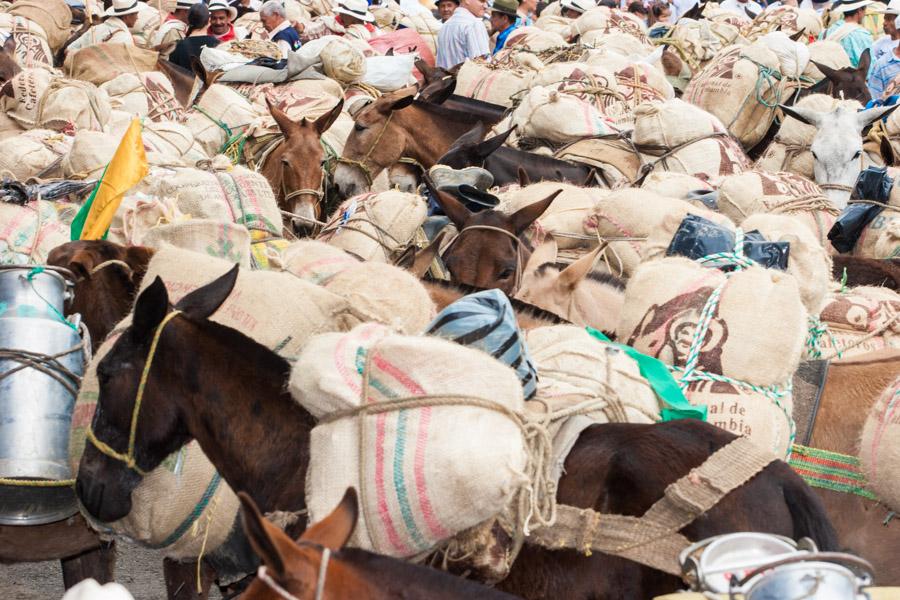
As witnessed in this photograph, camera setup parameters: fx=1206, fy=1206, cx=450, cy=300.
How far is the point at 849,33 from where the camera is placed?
13844 mm

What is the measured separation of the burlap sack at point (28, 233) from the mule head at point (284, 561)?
3435mm

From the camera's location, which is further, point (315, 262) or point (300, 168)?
point (300, 168)

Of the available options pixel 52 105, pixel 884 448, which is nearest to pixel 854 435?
pixel 884 448

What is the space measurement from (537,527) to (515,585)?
29cm

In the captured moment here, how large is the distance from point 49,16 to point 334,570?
45.2ft

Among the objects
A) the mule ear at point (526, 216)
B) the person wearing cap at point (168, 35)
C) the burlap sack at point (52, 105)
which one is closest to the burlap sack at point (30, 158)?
the burlap sack at point (52, 105)

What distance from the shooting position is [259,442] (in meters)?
3.50

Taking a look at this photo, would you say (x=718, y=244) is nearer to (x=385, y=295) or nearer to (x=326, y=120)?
(x=385, y=295)

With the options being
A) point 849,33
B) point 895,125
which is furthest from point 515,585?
point 849,33

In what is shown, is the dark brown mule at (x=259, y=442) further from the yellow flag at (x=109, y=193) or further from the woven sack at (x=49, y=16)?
the woven sack at (x=49, y=16)

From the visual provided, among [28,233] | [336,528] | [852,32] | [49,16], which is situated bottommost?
[49,16]

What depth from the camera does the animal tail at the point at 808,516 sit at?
10.1ft

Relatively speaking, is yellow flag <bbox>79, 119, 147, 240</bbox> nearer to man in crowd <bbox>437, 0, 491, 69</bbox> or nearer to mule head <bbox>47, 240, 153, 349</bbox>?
mule head <bbox>47, 240, 153, 349</bbox>

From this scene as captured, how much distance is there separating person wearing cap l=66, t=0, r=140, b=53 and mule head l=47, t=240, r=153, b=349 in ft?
27.5
